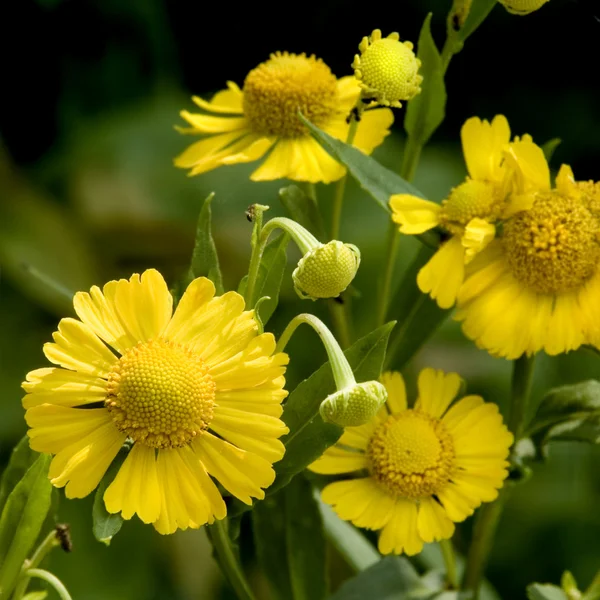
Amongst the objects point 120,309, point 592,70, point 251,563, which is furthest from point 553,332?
point 592,70

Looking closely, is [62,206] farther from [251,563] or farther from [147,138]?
[251,563]

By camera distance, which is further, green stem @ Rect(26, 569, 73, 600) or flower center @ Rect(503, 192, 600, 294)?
flower center @ Rect(503, 192, 600, 294)

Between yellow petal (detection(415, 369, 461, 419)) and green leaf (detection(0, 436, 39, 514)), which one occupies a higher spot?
yellow petal (detection(415, 369, 461, 419))

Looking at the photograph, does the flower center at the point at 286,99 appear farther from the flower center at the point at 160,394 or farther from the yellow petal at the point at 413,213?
the flower center at the point at 160,394

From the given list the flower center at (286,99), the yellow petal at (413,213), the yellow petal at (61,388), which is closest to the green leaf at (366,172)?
the yellow petal at (413,213)

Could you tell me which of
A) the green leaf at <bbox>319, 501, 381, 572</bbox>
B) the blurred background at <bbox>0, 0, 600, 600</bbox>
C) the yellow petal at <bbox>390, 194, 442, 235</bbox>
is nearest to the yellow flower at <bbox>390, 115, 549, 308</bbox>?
the yellow petal at <bbox>390, 194, 442, 235</bbox>

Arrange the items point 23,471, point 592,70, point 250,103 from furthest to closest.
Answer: point 592,70 < point 250,103 < point 23,471

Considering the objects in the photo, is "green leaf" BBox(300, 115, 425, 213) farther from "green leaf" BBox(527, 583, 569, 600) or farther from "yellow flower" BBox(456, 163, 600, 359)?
"green leaf" BBox(527, 583, 569, 600)
